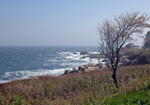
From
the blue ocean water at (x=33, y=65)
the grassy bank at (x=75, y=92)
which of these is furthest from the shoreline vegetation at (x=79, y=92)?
the blue ocean water at (x=33, y=65)

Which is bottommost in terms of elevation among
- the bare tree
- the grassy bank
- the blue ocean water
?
the blue ocean water

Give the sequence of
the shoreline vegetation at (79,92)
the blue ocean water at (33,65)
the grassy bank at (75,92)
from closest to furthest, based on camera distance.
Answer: the shoreline vegetation at (79,92) → the grassy bank at (75,92) → the blue ocean water at (33,65)

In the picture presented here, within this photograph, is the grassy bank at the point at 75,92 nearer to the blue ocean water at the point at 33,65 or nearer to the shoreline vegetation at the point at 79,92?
the shoreline vegetation at the point at 79,92

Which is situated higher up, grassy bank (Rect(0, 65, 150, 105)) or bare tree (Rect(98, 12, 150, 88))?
bare tree (Rect(98, 12, 150, 88))

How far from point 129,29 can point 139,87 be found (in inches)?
151

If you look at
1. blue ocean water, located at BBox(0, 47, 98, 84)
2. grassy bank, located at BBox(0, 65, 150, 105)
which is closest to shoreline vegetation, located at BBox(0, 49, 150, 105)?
grassy bank, located at BBox(0, 65, 150, 105)

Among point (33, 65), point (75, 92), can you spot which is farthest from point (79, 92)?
point (33, 65)

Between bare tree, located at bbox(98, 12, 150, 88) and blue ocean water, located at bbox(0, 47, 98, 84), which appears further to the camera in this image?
blue ocean water, located at bbox(0, 47, 98, 84)

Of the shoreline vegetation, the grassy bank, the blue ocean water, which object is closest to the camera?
the shoreline vegetation

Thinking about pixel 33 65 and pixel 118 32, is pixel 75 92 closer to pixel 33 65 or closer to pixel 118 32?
pixel 118 32

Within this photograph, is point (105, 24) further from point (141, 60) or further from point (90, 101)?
point (141, 60)

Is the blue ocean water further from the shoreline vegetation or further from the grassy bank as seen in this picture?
the shoreline vegetation

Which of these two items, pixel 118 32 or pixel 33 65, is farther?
pixel 33 65

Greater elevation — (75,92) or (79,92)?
(79,92)
